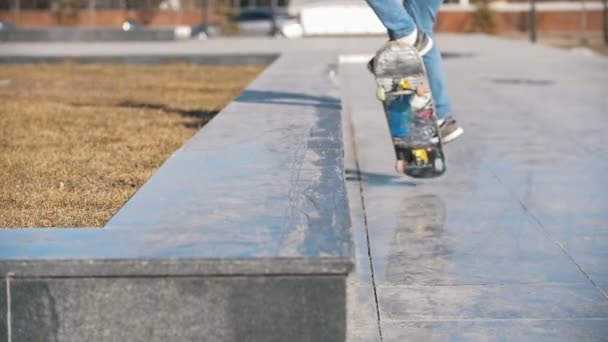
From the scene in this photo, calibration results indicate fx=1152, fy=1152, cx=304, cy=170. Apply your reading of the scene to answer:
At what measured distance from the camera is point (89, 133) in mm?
8812

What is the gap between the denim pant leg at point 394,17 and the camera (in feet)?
19.2

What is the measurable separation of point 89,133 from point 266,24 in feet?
113

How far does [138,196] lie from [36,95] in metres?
9.00

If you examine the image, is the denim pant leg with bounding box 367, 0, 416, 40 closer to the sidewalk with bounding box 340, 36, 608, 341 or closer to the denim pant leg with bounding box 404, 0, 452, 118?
the denim pant leg with bounding box 404, 0, 452, 118

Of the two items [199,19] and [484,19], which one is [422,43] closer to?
[484,19]

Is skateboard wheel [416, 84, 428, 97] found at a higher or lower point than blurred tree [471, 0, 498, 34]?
higher

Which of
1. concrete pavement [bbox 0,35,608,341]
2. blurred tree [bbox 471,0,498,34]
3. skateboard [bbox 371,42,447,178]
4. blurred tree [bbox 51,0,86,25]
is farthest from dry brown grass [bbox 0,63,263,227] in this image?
blurred tree [bbox 51,0,86,25]

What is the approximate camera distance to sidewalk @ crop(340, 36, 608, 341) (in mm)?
3947

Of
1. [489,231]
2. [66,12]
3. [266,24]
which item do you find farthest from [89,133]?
[66,12]

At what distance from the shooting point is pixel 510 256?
4.87 m

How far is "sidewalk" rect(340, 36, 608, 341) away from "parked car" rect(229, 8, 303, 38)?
28195 millimetres

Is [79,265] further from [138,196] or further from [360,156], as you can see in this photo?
[360,156]

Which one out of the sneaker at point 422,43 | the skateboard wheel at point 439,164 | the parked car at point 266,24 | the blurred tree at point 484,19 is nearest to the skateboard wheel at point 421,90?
the sneaker at point 422,43

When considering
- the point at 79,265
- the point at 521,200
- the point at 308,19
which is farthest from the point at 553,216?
the point at 308,19
